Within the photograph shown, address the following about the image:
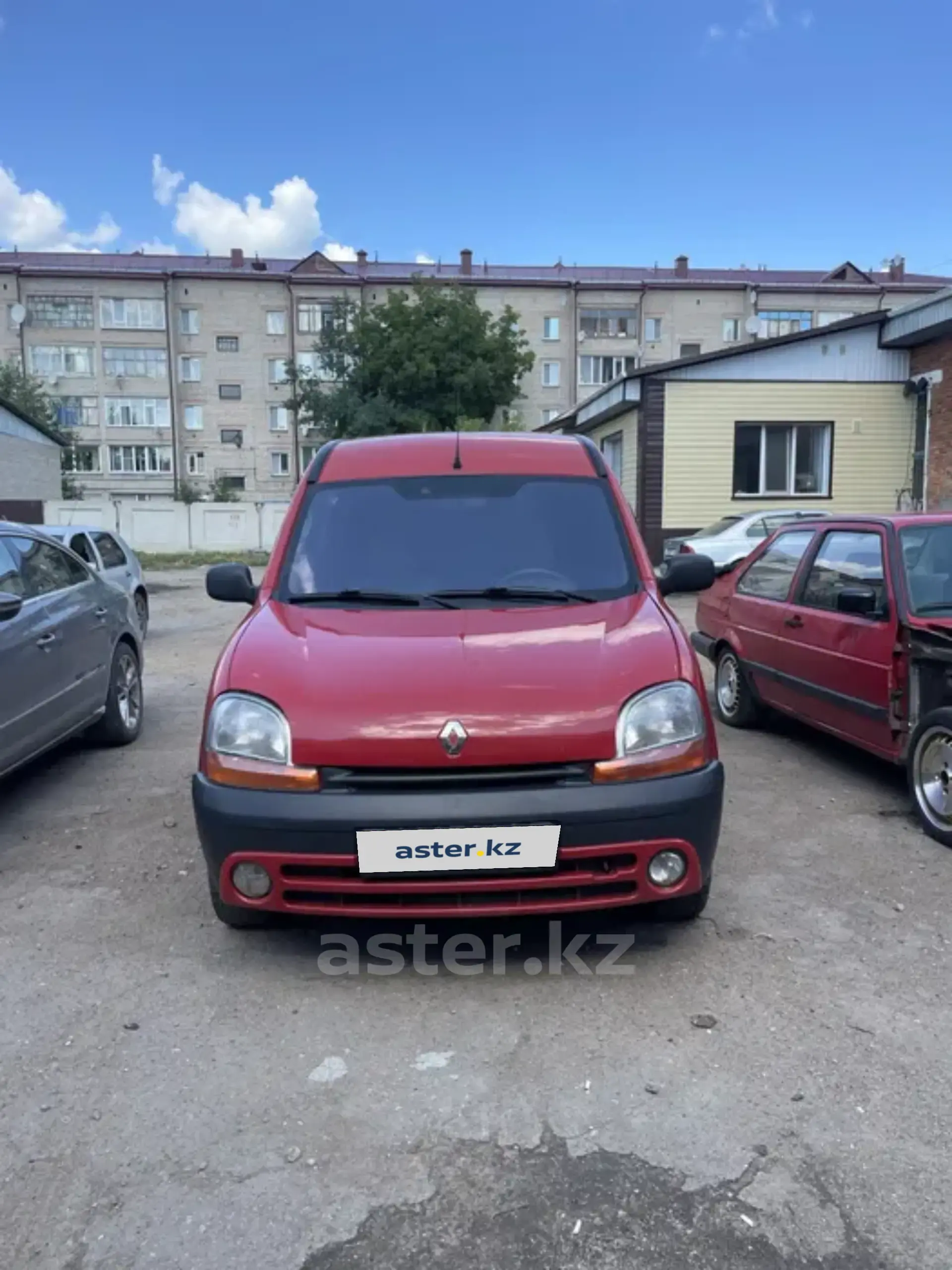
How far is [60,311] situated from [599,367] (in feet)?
94.8

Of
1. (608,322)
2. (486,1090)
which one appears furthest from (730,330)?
(486,1090)

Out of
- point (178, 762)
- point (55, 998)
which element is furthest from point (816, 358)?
point (55, 998)

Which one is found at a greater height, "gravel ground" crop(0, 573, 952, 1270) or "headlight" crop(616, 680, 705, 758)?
"headlight" crop(616, 680, 705, 758)

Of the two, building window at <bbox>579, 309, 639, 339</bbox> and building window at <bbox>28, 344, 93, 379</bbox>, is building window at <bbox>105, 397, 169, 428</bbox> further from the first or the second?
building window at <bbox>579, 309, 639, 339</bbox>

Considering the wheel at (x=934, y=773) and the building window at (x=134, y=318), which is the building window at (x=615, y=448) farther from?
the building window at (x=134, y=318)

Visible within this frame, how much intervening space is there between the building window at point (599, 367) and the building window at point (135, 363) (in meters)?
22.3

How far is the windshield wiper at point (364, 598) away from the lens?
358 cm

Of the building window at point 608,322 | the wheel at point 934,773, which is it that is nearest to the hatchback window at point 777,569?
the wheel at point 934,773

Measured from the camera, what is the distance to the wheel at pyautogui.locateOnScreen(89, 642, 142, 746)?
248 inches

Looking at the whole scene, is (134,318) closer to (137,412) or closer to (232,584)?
(137,412)

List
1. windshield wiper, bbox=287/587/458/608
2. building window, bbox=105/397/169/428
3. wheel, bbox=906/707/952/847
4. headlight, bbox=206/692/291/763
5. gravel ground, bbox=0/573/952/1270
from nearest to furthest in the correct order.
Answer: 1. gravel ground, bbox=0/573/952/1270
2. headlight, bbox=206/692/291/763
3. windshield wiper, bbox=287/587/458/608
4. wheel, bbox=906/707/952/847
5. building window, bbox=105/397/169/428

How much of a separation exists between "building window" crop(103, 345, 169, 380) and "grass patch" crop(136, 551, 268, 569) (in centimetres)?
2029

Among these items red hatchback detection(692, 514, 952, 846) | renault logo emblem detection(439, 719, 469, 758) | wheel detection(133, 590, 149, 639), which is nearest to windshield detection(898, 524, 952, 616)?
red hatchback detection(692, 514, 952, 846)

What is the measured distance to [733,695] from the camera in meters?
6.78
